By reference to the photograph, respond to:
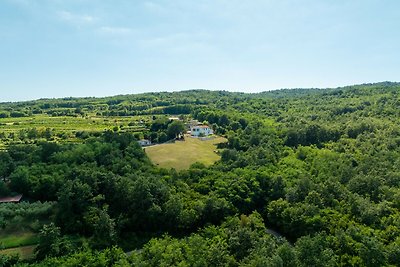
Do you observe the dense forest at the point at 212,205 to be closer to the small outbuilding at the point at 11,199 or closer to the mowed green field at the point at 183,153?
the small outbuilding at the point at 11,199

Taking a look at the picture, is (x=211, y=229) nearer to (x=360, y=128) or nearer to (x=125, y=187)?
(x=125, y=187)

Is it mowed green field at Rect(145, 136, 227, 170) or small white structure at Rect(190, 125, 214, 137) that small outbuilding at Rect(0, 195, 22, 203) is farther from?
small white structure at Rect(190, 125, 214, 137)

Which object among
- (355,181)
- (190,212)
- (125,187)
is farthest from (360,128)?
(125,187)

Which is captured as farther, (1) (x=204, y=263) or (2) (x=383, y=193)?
(2) (x=383, y=193)

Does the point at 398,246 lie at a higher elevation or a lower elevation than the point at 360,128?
lower

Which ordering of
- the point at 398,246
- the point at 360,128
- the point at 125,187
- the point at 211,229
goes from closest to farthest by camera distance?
the point at 398,246 < the point at 211,229 < the point at 125,187 < the point at 360,128

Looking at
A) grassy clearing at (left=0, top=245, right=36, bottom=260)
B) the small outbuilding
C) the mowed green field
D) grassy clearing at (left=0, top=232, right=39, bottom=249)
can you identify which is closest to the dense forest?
grassy clearing at (left=0, top=232, right=39, bottom=249)

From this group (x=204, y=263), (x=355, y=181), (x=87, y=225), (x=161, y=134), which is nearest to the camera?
(x=204, y=263)
